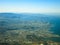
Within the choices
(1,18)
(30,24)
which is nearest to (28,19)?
(30,24)

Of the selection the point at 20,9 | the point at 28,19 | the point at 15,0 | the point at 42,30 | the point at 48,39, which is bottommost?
the point at 48,39

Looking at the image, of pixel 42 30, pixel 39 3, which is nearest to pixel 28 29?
pixel 42 30

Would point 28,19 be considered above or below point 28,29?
above

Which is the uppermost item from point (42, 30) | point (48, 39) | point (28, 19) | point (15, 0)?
point (15, 0)

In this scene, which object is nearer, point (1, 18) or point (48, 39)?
point (48, 39)

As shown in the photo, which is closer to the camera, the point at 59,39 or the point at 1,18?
the point at 59,39

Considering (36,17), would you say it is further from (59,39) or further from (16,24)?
(59,39)

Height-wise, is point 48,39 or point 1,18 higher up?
point 1,18

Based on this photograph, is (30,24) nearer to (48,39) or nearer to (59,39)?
(48,39)

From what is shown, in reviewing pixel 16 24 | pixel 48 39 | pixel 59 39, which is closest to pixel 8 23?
pixel 16 24
